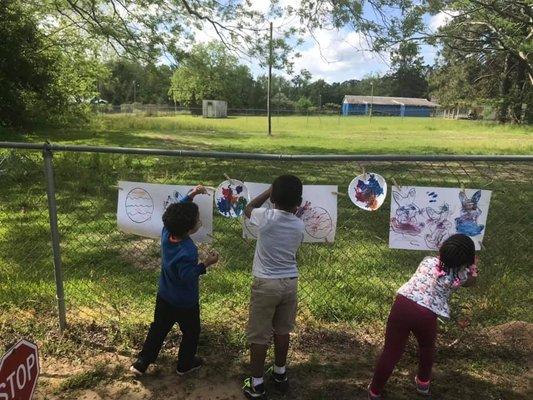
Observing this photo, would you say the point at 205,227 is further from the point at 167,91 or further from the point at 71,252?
the point at 167,91

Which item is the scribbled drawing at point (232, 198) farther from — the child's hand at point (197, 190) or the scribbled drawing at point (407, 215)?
the scribbled drawing at point (407, 215)

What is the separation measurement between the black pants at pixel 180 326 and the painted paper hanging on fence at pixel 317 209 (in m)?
0.81

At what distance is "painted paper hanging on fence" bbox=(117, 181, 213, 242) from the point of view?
3.59 meters

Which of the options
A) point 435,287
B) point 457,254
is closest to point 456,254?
point 457,254

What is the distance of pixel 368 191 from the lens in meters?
3.56

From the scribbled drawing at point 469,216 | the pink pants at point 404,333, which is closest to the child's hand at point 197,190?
the pink pants at point 404,333

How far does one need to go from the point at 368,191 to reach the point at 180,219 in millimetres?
1386

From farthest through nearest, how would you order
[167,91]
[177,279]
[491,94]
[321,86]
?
1. [321,86]
2. [167,91]
3. [491,94]
4. [177,279]

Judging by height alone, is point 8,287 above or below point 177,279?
below

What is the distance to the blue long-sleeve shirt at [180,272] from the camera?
304cm

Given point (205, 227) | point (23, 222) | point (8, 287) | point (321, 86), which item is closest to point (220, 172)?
point (23, 222)

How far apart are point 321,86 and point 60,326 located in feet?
344

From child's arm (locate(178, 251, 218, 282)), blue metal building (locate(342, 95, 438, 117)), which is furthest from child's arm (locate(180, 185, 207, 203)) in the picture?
blue metal building (locate(342, 95, 438, 117))

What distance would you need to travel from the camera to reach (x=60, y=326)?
3.85 m
